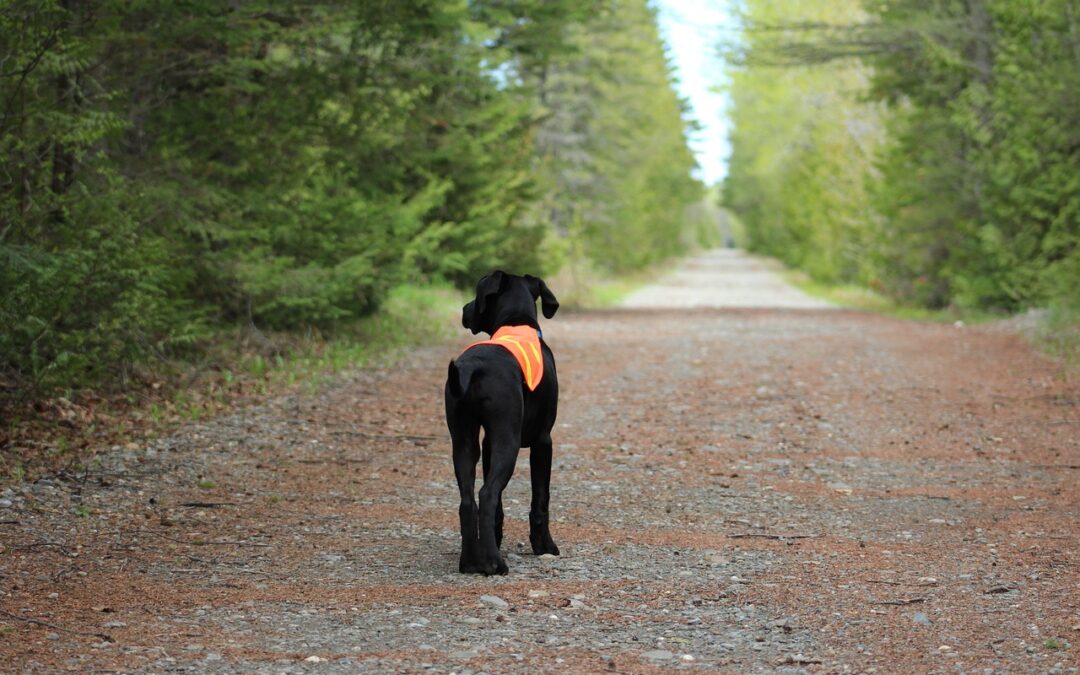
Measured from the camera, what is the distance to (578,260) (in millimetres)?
30156

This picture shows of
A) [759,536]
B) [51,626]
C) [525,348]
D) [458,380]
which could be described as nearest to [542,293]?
[525,348]

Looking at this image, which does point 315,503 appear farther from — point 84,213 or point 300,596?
point 84,213

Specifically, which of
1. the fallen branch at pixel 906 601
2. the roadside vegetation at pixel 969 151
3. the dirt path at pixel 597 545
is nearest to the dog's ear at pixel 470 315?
Answer: the dirt path at pixel 597 545

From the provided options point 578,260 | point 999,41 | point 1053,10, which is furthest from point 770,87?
point 1053,10

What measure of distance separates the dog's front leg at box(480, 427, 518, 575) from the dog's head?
2.85 ft

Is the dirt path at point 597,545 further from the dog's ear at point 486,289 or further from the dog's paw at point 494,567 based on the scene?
the dog's ear at point 486,289

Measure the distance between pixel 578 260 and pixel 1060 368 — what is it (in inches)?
658

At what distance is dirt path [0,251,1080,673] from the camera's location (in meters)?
4.77

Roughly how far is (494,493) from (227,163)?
829cm

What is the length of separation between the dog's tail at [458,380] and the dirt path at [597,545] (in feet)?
2.86

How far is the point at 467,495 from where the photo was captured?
5.79m

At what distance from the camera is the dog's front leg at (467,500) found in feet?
19.0

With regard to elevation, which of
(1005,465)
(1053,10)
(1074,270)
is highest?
(1053,10)

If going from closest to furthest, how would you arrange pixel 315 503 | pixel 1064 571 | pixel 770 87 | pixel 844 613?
1. pixel 844 613
2. pixel 1064 571
3. pixel 315 503
4. pixel 770 87
